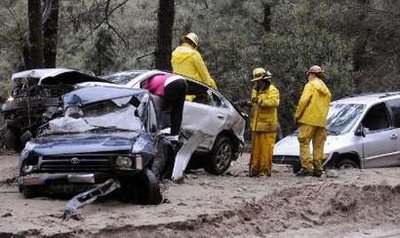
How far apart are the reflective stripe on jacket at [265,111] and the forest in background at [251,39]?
803cm

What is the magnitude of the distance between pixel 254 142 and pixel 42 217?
5.47m

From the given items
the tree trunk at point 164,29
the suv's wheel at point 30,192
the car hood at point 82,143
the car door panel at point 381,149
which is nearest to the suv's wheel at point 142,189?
the car hood at point 82,143

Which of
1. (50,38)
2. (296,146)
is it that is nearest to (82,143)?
(296,146)

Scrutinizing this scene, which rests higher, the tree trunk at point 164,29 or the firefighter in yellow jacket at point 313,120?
the tree trunk at point 164,29

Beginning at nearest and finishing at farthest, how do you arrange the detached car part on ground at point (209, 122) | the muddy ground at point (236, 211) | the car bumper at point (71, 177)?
the muddy ground at point (236, 211), the car bumper at point (71, 177), the detached car part on ground at point (209, 122)

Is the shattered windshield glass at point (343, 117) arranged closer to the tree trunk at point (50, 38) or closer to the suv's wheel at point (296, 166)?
the suv's wheel at point (296, 166)

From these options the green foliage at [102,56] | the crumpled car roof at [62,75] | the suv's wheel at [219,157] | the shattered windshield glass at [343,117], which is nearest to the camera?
the crumpled car roof at [62,75]

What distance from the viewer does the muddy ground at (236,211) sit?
24.9 feet

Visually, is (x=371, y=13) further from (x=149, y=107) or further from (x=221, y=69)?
(x=149, y=107)

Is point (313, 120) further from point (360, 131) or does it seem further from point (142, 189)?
point (142, 189)

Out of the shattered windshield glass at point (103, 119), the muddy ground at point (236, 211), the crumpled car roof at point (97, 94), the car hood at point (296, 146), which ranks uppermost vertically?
the crumpled car roof at point (97, 94)

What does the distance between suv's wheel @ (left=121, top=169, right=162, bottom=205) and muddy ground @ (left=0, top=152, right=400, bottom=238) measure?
174 millimetres

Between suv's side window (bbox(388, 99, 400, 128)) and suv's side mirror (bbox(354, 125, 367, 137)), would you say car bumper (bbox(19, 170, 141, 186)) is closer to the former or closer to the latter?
suv's side mirror (bbox(354, 125, 367, 137))

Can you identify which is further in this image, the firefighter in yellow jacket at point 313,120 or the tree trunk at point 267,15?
the tree trunk at point 267,15
